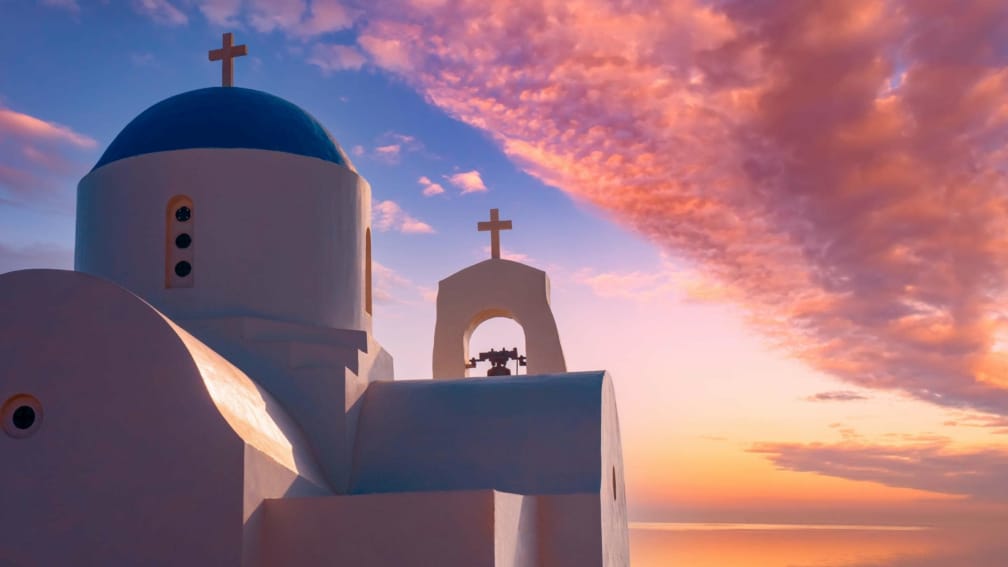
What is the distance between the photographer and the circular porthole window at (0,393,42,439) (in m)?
9.38

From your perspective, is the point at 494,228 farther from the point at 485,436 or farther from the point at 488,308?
the point at 485,436

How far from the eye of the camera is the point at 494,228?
16562mm

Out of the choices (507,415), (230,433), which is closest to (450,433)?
(507,415)

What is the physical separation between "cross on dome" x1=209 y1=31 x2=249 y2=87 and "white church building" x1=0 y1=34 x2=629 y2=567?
0.03m

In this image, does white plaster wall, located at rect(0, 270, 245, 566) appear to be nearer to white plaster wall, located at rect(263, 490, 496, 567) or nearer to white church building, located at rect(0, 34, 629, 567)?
white church building, located at rect(0, 34, 629, 567)

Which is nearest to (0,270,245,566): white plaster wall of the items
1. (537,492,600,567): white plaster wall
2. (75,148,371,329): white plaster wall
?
(75,148,371,329): white plaster wall

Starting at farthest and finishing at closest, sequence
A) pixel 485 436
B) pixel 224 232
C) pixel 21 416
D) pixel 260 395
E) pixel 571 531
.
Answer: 1. pixel 224 232
2. pixel 485 436
3. pixel 260 395
4. pixel 571 531
5. pixel 21 416

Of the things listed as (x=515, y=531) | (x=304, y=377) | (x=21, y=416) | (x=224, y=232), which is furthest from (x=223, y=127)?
(x=515, y=531)

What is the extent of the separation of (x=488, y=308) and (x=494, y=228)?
1.55 meters

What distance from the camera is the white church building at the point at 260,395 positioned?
9211 mm

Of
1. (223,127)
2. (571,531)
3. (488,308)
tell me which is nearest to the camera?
(571,531)

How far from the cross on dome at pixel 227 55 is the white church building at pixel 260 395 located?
30 millimetres

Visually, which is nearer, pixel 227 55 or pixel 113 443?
pixel 113 443

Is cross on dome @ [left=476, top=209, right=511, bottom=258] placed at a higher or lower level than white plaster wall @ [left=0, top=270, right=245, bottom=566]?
higher
